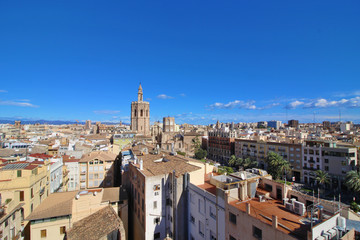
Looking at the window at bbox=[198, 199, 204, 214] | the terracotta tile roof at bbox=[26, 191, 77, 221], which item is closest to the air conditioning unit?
the window at bbox=[198, 199, 204, 214]

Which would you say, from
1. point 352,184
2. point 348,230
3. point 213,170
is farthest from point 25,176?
point 352,184

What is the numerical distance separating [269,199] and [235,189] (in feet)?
11.1

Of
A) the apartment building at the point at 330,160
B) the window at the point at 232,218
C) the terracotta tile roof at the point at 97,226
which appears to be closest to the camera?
the window at the point at 232,218

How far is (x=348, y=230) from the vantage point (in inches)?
448

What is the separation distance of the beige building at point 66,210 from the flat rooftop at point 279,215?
13.5 metres

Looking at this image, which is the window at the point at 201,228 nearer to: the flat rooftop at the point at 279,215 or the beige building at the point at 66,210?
the flat rooftop at the point at 279,215

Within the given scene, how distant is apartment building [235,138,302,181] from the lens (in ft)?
185

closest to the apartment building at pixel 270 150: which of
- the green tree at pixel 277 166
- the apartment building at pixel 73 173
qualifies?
the green tree at pixel 277 166

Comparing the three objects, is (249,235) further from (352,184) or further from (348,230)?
(352,184)

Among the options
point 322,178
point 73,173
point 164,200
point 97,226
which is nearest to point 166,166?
point 164,200

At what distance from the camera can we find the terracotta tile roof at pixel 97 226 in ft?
65.5

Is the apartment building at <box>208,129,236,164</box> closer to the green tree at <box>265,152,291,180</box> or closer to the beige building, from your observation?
the green tree at <box>265,152,291,180</box>

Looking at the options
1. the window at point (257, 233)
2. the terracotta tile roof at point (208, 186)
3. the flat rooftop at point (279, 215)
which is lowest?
the window at point (257, 233)

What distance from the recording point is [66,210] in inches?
891
